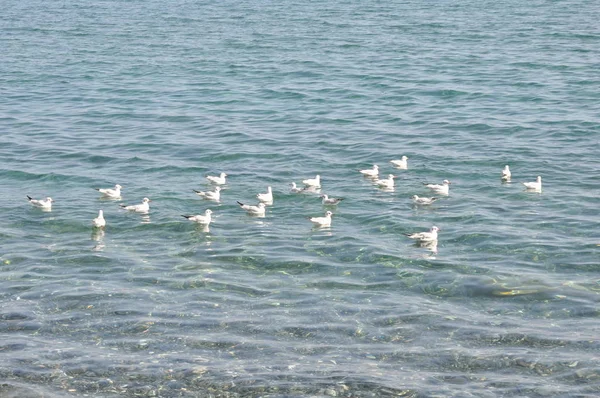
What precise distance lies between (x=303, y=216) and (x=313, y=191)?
6.15 ft

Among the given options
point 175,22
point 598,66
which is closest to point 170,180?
point 598,66

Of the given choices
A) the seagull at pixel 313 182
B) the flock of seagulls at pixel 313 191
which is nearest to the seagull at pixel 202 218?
the flock of seagulls at pixel 313 191

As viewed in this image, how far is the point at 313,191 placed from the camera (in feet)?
108

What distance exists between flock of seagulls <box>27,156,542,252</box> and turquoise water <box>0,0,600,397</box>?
28 cm

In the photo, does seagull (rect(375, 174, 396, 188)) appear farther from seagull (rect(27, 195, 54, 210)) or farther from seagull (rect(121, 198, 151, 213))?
seagull (rect(27, 195, 54, 210))

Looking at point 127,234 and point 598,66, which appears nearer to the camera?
point 127,234

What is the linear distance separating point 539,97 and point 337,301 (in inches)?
975

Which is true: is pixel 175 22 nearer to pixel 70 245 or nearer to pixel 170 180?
pixel 170 180

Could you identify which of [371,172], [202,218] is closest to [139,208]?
[202,218]

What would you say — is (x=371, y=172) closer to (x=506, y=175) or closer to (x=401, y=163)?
(x=401, y=163)

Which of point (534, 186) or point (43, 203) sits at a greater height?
point (43, 203)

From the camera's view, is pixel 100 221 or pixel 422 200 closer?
pixel 100 221

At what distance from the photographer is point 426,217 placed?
30.7m

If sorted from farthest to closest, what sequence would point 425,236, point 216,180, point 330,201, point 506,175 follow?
point 506,175
point 216,180
point 330,201
point 425,236
